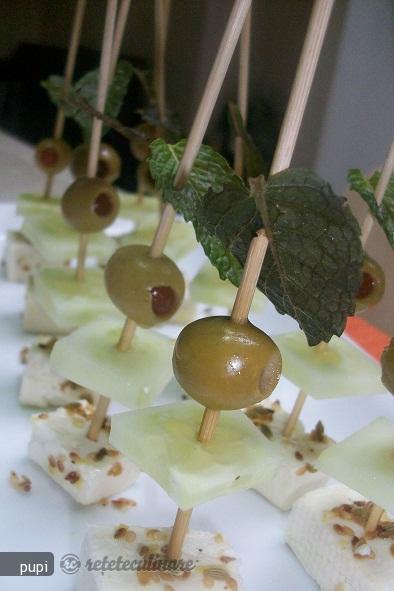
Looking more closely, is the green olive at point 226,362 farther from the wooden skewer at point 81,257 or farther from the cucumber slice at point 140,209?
the cucumber slice at point 140,209

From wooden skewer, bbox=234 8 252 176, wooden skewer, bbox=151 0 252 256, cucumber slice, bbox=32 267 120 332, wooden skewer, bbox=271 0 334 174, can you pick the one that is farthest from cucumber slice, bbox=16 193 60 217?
wooden skewer, bbox=271 0 334 174

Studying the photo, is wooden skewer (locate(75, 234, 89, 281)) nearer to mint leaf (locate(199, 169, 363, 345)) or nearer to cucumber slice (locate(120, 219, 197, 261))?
cucumber slice (locate(120, 219, 197, 261))

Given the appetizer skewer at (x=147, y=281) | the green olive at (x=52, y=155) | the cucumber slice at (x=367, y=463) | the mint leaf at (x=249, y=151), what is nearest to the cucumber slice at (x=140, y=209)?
the green olive at (x=52, y=155)

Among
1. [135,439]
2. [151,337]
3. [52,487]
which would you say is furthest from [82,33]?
[135,439]

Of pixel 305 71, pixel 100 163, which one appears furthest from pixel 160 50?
pixel 305 71

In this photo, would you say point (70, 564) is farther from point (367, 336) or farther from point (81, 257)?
point (367, 336)

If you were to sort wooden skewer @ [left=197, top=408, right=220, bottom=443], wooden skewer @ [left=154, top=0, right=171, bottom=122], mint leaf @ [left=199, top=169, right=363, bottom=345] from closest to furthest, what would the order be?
mint leaf @ [left=199, top=169, right=363, bottom=345] < wooden skewer @ [left=197, top=408, right=220, bottom=443] < wooden skewer @ [left=154, top=0, right=171, bottom=122]
